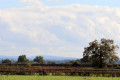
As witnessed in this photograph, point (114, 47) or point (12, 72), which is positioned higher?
point (114, 47)

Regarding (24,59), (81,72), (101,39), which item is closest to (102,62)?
(101,39)

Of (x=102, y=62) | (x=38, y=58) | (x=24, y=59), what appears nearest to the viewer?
(x=102, y=62)

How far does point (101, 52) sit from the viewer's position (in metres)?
59.9

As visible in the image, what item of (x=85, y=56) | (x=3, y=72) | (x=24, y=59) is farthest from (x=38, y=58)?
(x=3, y=72)

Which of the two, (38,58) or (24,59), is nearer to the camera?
(24,59)

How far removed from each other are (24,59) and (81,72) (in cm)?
5566

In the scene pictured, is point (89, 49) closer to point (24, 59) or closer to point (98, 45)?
point (98, 45)

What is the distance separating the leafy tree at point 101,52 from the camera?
59500 millimetres

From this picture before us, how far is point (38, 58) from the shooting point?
10031cm

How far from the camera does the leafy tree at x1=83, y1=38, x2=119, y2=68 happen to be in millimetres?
59500

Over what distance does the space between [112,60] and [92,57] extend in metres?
4.63

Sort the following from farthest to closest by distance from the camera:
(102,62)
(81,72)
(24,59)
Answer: (24,59), (102,62), (81,72)

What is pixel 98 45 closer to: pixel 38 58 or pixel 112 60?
pixel 112 60

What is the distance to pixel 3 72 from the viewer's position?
131ft
